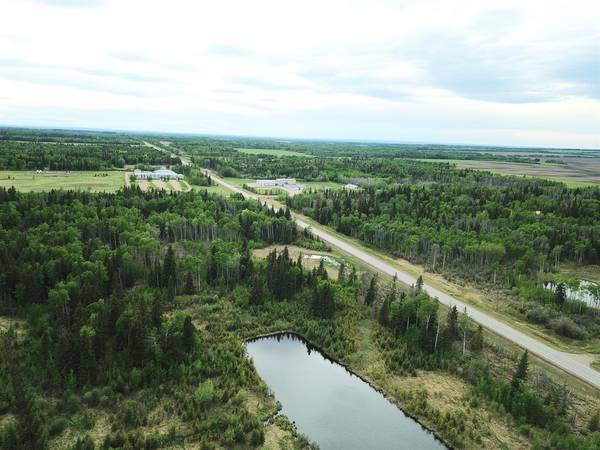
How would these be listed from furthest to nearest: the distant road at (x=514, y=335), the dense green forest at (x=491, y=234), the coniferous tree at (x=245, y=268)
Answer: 1. the coniferous tree at (x=245, y=268)
2. the dense green forest at (x=491, y=234)
3. the distant road at (x=514, y=335)

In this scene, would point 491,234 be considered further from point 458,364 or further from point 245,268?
point 245,268

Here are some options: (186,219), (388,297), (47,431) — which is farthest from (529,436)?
(186,219)

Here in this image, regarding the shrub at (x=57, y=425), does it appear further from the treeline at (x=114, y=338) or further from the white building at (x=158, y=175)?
the white building at (x=158, y=175)

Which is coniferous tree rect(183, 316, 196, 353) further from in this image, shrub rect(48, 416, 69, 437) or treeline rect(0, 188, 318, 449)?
shrub rect(48, 416, 69, 437)

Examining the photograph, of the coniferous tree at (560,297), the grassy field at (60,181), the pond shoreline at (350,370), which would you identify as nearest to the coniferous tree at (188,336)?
the pond shoreline at (350,370)

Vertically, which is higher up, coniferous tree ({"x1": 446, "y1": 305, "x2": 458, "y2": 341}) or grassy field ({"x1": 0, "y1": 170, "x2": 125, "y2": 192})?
grassy field ({"x1": 0, "y1": 170, "x2": 125, "y2": 192})

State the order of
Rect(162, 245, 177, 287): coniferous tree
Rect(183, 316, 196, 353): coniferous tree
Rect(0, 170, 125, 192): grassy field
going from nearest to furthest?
Rect(183, 316, 196, 353): coniferous tree, Rect(162, 245, 177, 287): coniferous tree, Rect(0, 170, 125, 192): grassy field

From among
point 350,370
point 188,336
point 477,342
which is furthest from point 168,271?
point 477,342

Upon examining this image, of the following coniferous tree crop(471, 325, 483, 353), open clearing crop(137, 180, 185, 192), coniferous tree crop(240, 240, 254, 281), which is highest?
open clearing crop(137, 180, 185, 192)

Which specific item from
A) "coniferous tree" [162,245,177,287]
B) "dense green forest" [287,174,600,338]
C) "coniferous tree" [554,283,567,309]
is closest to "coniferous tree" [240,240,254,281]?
"coniferous tree" [162,245,177,287]

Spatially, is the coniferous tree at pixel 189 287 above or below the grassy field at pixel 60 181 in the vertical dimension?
below
